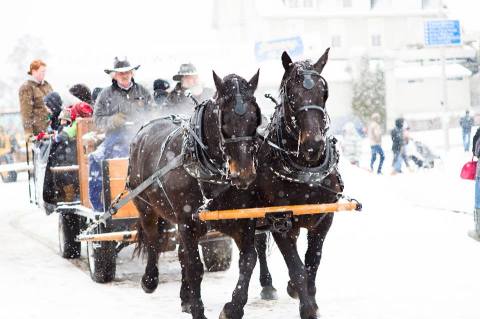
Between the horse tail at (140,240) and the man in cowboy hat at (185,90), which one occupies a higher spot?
the man in cowboy hat at (185,90)

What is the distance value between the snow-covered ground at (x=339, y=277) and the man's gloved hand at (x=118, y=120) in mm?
1685

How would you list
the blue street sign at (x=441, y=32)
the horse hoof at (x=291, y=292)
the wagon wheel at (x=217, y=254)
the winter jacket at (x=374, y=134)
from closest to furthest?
the horse hoof at (x=291, y=292) → the wagon wheel at (x=217, y=254) → the blue street sign at (x=441, y=32) → the winter jacket at (x=374, y=134)

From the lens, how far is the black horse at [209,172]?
6.25m

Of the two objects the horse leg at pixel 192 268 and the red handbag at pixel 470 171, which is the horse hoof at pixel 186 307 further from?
the red handbag at pixel 470 171

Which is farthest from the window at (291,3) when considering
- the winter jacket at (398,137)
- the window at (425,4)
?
the winter jacket at (398,137)

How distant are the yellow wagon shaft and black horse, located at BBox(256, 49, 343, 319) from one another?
0.14 metres

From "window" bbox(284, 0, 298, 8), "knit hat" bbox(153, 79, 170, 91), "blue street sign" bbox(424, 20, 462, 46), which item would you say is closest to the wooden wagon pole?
"knit hat" bbox(153, 79, 170, 91)

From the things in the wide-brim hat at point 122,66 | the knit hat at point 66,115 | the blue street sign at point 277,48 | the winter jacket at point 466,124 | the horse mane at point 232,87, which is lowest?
the winter jacket at point 466,124

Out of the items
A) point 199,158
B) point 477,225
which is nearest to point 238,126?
point 199,158

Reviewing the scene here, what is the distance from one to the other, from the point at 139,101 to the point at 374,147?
51.0 feet

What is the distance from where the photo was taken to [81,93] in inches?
434

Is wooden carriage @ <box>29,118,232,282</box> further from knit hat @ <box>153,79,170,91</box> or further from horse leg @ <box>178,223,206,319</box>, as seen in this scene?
horse leg @ <box>178,223,206,319</box>

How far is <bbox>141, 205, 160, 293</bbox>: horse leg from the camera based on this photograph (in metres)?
8.45

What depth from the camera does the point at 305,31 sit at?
56.0 m
